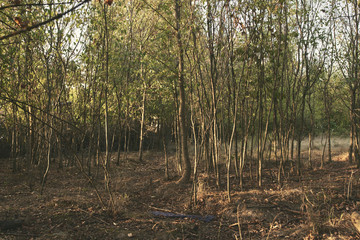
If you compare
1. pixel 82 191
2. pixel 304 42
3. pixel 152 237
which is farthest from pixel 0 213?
pixel 304 42

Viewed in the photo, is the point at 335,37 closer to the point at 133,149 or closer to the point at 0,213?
the point at 0,213

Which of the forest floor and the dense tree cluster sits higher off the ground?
the dense tree cluster

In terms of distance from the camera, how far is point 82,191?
27.3ft

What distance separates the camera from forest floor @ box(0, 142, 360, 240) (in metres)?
4.97

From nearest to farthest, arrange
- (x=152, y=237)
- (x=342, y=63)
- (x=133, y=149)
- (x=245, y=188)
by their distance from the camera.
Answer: (x=152, y=237) → (x=245, y=188) → (x=342, y=63) → (x=133, y=149)

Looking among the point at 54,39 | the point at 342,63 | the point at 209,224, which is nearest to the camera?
the point at 209,224

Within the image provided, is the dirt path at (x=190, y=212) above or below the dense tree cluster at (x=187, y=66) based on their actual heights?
below

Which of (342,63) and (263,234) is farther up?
(342,63)

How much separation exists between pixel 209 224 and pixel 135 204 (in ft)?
7.33

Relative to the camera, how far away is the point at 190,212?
6.48m

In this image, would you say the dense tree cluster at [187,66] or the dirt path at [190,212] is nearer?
the dirt path at [190,212]

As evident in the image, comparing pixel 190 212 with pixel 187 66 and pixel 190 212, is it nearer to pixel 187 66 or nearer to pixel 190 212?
pixel 190 212

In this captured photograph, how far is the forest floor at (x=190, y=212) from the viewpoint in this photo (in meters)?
4.97

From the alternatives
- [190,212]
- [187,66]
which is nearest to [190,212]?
[190,212]
